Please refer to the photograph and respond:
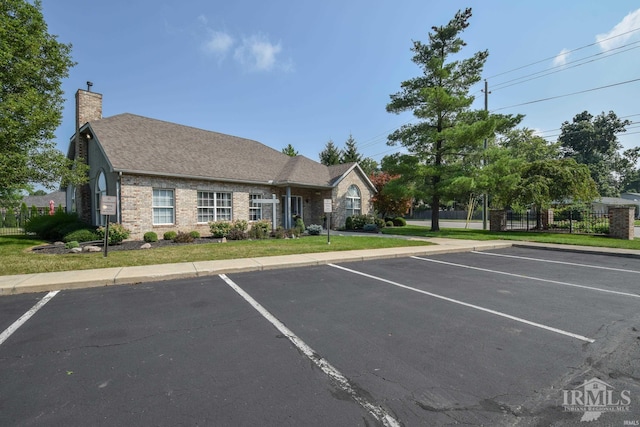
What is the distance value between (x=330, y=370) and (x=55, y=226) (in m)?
19.4

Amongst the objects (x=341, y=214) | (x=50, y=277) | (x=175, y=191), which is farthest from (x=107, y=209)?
(x=341, y=214)

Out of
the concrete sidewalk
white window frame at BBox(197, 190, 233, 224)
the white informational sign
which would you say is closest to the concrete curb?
the concrete sidewalk

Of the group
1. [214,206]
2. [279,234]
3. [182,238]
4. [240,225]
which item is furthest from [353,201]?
[182,238]

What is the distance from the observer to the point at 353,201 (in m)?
23.7

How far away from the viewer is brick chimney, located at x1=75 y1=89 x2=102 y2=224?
648 inches

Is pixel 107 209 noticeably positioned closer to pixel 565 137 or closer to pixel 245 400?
pixel 245 400

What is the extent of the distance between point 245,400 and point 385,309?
312cm

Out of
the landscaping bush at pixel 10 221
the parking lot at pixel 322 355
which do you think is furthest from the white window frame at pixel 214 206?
the landscaping bush at pixel 10 221

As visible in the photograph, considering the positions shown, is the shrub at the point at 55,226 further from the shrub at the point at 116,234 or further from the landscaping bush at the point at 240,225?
the landscaping bush at the point at 240,225

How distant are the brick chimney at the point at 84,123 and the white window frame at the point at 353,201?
1667 centimetres

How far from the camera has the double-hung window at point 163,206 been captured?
48.6ft

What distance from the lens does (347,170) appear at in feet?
74.4

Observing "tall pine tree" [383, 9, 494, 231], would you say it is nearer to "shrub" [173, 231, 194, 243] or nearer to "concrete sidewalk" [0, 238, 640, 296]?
"concrete sidewalk" [0, 238, 640, 296]

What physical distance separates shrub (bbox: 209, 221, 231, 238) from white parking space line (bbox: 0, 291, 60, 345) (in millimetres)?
9399
